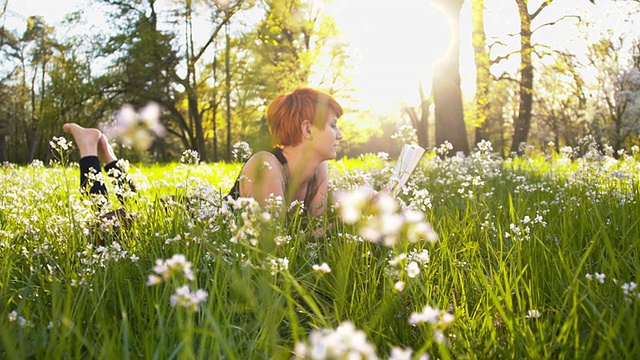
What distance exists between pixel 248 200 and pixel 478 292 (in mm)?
1316

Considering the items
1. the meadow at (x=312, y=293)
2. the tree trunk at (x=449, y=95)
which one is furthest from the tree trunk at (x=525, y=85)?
the meadow at (x=312, y=293)

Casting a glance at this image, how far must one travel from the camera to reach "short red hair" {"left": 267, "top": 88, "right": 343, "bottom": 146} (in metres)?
4.46

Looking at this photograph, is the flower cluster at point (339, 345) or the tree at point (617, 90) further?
the tree at point (617, 90)

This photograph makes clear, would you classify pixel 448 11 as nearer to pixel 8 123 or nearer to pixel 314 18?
pixel 314 18

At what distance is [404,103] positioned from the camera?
172ft

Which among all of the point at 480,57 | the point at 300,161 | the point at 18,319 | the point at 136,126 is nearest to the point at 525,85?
the point at 480,57

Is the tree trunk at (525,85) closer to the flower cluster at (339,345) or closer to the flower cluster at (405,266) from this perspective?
the flower cluster at (405,266)

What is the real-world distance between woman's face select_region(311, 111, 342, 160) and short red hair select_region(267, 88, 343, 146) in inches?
1.7

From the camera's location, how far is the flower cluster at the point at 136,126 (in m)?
31.2

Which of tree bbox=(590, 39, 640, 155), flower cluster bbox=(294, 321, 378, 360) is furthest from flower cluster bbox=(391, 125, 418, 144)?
tree bbox=(590, 39, 640, 155)

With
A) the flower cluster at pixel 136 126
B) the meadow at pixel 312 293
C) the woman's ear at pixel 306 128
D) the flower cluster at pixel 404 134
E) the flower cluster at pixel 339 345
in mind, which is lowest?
the meadow at pixel 312 293

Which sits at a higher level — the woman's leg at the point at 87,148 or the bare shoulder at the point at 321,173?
the woman's leg at the point at 87,148

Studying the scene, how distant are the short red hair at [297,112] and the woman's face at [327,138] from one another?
0.14 feet

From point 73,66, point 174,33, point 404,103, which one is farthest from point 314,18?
point 404,103
